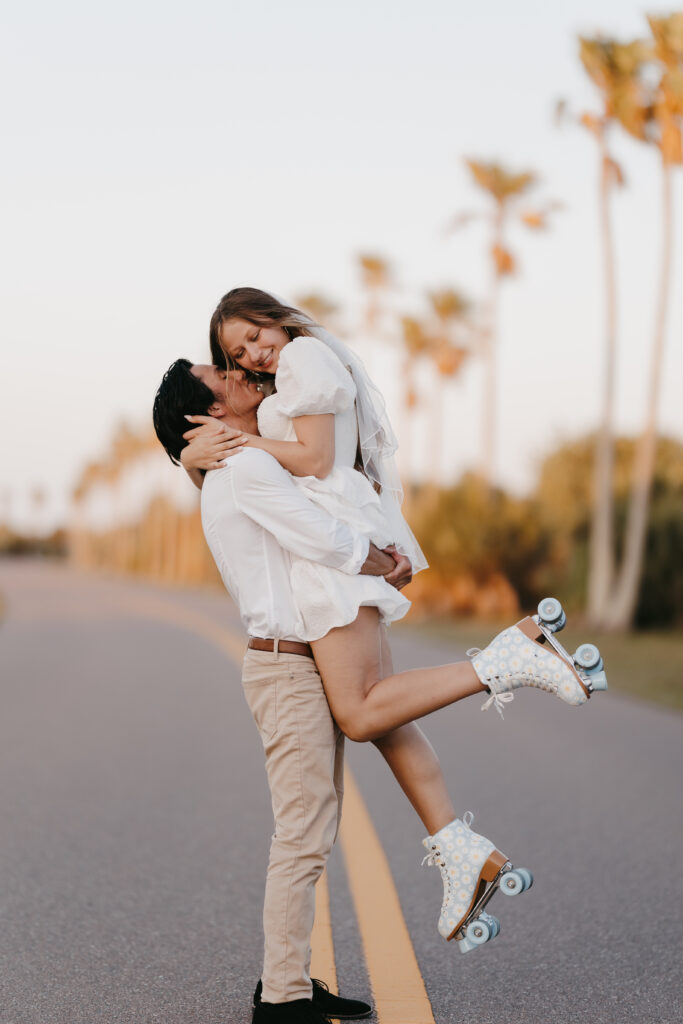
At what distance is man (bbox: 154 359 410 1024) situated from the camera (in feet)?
11.9

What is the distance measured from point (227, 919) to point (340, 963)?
28.7 inches

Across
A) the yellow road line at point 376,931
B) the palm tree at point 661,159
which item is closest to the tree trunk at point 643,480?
the palm tree at point 661,159

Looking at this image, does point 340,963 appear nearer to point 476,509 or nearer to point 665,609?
point 665,609

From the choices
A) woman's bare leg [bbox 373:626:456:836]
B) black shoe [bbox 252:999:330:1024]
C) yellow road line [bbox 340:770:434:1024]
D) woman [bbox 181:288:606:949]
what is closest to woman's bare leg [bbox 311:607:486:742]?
woman [bbox 181:288:606:949]

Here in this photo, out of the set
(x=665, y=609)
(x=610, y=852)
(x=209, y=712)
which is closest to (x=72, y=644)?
(x=209, y=712)

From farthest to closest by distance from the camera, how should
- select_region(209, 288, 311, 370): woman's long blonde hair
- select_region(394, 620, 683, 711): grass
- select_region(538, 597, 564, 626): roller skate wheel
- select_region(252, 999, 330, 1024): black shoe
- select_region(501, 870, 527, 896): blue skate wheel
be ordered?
select_region(394, 620, 683, 711): grass
select_region(209, 288, 311, 370): woman's long blonde hair
select_region(538, 597, 564, 626): roller skate wheel
select_region(501, 870, 527, 896): blue skate wheel
select_region(252, 999, 330, 1024): black shoe

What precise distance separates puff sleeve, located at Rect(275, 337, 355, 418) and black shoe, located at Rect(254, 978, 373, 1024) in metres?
1.73

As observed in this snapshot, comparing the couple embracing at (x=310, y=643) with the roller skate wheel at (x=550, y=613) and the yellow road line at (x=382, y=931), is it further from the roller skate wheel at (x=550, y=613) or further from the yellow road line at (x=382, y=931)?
the yellow road line at (x=382, y=931)

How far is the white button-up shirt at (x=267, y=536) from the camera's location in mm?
3676

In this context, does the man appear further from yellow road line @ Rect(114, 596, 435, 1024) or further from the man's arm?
yellow road line @ Rect(114, 596, 435, 1024)

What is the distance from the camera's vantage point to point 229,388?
400 centimetres

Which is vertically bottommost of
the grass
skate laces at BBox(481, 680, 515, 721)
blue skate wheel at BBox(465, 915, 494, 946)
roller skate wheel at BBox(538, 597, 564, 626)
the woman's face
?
the grass

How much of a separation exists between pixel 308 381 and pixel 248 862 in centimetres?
310

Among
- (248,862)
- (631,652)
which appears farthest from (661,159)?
(248,862)
